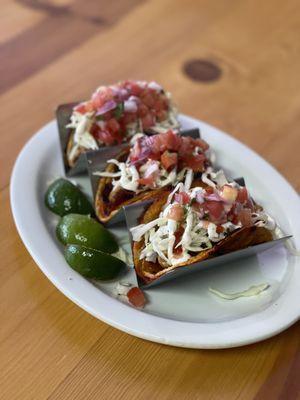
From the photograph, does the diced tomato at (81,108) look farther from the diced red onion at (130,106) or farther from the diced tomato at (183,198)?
the diced tomato at (183,198)

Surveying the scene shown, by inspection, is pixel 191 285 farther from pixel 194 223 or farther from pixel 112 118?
pixel 112 118

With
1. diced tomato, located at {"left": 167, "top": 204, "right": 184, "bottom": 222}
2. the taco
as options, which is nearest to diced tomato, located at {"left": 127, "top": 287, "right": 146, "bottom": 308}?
diced tomato, located at {"left": 167, "top": 204, "right": 184, "bottom": 222}

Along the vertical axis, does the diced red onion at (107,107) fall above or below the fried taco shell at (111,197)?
above

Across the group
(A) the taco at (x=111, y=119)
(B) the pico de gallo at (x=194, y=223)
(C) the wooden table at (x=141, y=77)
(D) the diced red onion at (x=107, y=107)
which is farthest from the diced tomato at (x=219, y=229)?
(D) the diced red onion at (x=107, y=107)

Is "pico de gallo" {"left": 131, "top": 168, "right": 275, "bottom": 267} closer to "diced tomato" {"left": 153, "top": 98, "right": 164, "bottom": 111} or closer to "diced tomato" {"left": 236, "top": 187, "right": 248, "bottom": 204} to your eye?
"diced tomato" {"left": 236, "top": 187, "right": 248, "bottom": 204}

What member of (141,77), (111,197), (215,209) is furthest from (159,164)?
(141,77)

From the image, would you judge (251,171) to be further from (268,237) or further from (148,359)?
(148,359)

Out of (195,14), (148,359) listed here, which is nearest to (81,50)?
(195,14)
